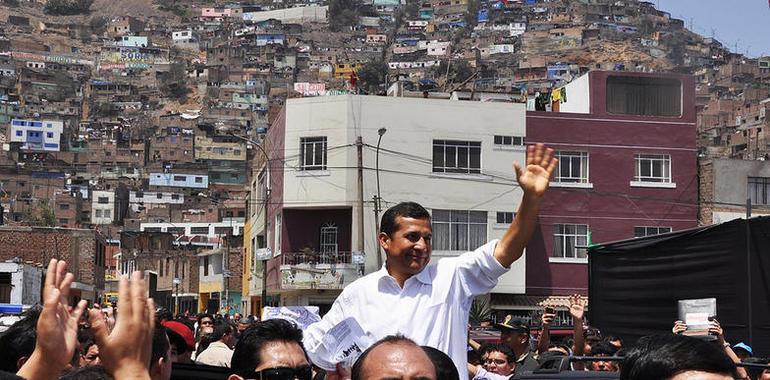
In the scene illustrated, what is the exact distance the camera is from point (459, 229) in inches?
1706

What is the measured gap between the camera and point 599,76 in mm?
44375

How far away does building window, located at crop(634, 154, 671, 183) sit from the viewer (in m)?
44.2

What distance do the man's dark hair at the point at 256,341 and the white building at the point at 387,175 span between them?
37180 millimetres

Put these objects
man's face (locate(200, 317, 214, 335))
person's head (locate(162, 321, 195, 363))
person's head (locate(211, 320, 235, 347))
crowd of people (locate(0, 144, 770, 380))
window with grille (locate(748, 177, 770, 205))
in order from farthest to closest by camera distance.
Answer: window with grille (locate(748, 177, 770, 205))
man's face (locate(200, 317, 214, 335))
person's head (locate(211, 320, 235, 347))
person's head (locate(162, 321, 195, 363))
crowd of people (locate(0, 144, 770, 380))

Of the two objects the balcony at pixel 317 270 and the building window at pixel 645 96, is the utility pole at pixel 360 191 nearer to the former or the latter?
the balcony at pixel 317 270

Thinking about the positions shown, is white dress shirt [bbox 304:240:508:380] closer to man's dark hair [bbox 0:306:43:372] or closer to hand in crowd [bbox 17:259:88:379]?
man's dark hair [bbox 0:306:43:372]

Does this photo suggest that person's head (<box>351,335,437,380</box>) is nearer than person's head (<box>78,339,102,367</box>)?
Yes

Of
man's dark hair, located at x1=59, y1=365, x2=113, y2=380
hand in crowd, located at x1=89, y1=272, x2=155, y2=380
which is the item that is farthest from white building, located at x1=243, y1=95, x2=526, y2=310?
hand in crowd, located at x1=89, y1=272, x2=155, y2=380

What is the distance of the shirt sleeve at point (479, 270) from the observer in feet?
19.0

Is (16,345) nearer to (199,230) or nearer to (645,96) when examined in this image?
(645,96)

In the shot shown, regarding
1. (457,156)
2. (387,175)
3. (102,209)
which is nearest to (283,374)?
(387,175)

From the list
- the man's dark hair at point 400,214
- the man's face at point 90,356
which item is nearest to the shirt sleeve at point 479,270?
the man's dark hair at point 400,214

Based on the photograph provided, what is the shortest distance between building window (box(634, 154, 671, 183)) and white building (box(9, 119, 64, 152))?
129157 mm

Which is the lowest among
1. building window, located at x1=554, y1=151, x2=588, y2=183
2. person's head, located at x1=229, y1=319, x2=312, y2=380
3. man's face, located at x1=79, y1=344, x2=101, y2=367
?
man's face, located at x1=79, y1=344, x2=101, y2=367
